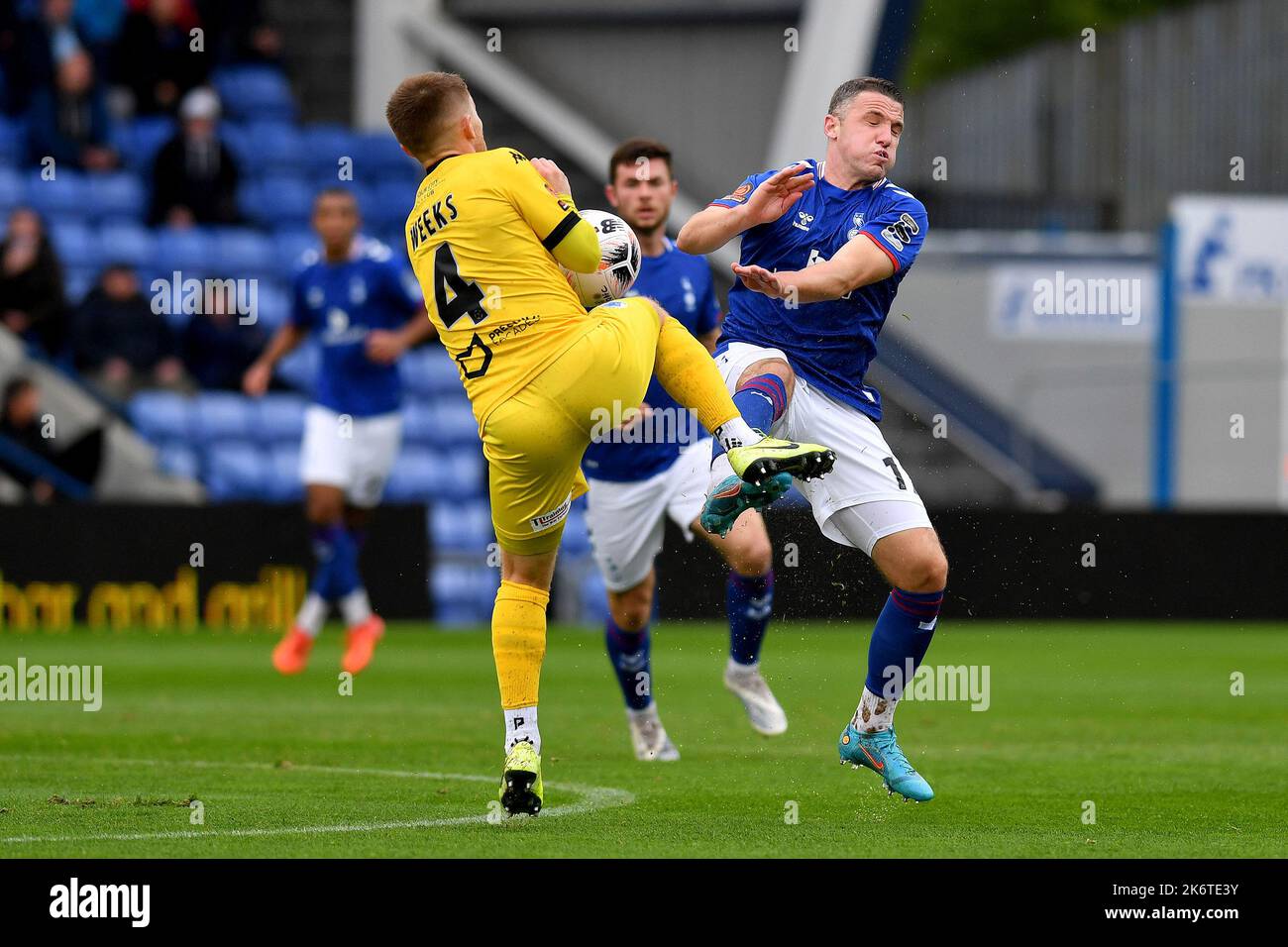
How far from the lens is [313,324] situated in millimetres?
13188

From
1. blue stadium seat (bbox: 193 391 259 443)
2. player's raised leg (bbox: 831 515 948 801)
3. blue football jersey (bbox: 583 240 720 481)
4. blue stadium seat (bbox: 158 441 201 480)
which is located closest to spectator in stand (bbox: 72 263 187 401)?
blue stadium seat (bbox: 193 391 259 443)

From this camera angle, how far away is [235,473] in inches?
731

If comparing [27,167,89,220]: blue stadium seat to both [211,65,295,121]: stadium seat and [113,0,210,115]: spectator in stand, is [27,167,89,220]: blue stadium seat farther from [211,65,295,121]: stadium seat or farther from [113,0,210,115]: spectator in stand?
[211,65,295,121]: stadium seat

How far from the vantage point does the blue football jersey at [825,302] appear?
728 centimetres

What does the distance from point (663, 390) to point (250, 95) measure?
43.8 ft

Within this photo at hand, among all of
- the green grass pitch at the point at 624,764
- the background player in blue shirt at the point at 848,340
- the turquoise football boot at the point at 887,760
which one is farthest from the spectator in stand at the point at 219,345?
the turquoise football boot at the point at 887,760

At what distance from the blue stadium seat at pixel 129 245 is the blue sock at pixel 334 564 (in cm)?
688

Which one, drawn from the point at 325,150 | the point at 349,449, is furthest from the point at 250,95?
the point at 349,449

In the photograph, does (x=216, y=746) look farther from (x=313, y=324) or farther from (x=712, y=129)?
(x=712, y=129)

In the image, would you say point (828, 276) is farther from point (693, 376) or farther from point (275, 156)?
point (275, 156)

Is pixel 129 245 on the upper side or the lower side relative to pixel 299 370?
upper

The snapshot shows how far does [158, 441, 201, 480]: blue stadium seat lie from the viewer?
60.0 ft

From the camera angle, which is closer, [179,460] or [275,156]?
[179,460]

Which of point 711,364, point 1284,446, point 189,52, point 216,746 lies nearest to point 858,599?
point 711,364
